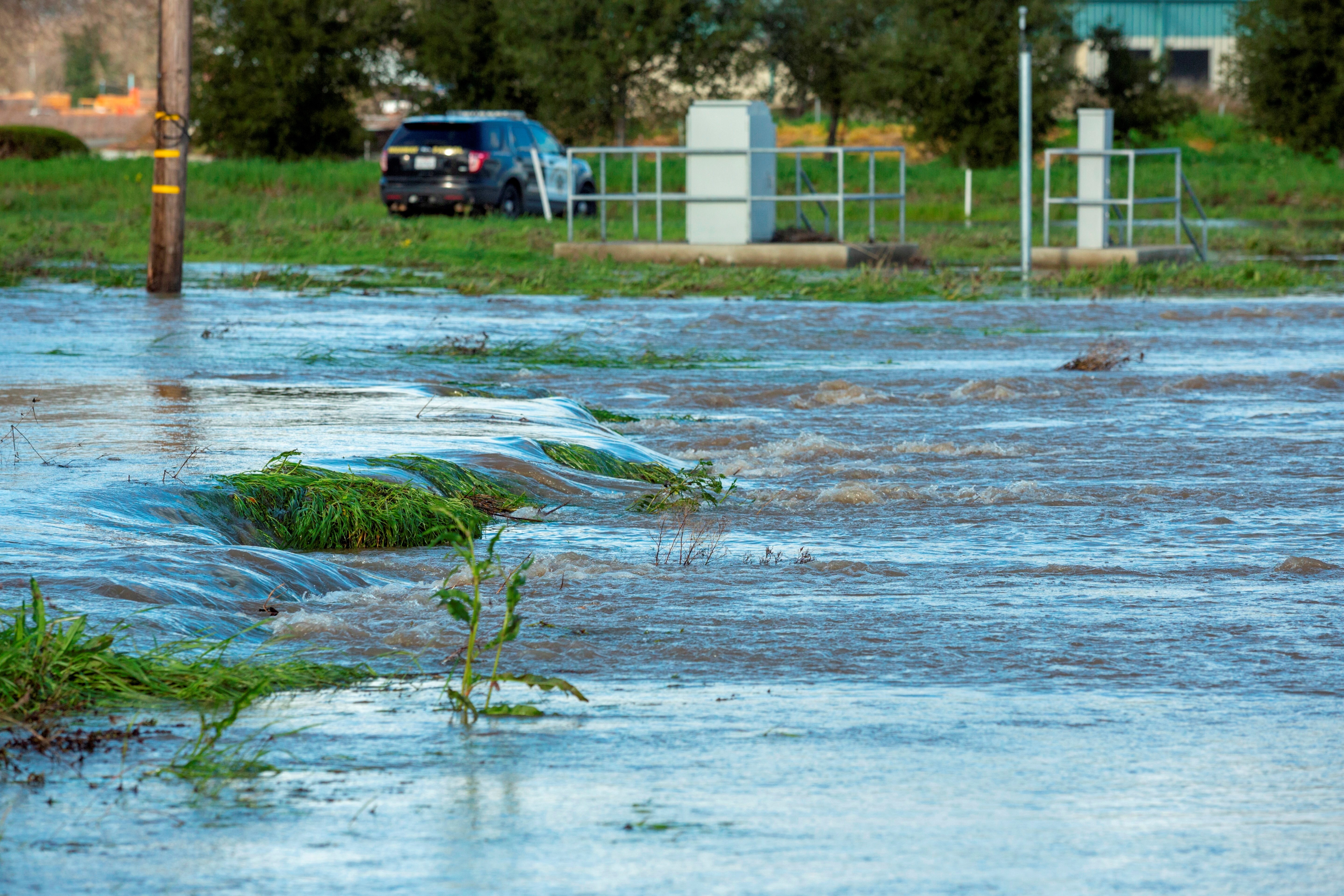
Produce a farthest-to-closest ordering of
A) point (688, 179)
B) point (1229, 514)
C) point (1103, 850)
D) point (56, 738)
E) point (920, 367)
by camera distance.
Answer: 1. point (688, 179)
2. point (920, 367)
3. point (1229, 514)
4. point (56, 738)
5. point (1103, 850)

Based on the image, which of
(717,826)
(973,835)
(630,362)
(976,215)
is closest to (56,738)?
(717,826)

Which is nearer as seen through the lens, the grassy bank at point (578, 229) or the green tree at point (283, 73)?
the grassy bank at point (578, 229)

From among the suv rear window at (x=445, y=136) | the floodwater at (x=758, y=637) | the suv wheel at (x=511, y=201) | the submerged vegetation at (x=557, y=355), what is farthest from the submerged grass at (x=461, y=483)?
the suv wheel at (x=511, y=201)

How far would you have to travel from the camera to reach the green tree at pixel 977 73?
4359cm

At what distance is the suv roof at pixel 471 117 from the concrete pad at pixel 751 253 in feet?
24.1

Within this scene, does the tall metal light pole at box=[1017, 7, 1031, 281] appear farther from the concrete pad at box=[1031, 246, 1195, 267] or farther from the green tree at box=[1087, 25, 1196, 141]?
the green tree at box=[1087, 25, 1196, 141]

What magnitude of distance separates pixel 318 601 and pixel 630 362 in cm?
766

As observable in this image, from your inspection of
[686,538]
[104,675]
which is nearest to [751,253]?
[686,538]

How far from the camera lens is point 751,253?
2406 cm

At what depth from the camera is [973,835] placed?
11.7 ft

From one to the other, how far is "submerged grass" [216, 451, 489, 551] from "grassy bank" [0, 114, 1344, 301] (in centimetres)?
1232

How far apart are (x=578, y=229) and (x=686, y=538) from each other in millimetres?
21871

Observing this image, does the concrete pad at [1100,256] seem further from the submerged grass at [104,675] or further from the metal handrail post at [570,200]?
the submerged grass at [104,675]

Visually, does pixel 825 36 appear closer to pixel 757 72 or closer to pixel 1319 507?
pixel 757 72
